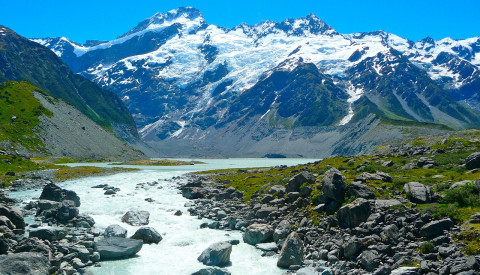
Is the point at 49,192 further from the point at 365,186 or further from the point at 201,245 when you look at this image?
the point at 365,186

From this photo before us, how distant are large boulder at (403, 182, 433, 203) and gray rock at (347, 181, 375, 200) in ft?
10.3

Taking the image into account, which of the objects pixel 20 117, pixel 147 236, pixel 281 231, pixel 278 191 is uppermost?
pixel 20 117

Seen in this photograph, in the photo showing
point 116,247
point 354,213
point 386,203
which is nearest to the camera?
point 116,247

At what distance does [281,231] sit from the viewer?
109 feet

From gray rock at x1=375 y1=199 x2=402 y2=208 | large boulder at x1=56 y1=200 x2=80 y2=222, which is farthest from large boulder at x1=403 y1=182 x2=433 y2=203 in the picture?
large boulder at x1=56 y1=200 x2=80 y2=222

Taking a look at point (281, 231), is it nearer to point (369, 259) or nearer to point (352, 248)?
point (352, 248)

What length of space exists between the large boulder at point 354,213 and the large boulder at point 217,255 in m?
10.2

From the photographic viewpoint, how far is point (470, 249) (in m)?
22.0

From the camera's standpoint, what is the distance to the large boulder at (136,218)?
4018 centimetres

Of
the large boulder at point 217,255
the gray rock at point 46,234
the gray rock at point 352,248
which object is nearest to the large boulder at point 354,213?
Result: the gray rock at point 352,248

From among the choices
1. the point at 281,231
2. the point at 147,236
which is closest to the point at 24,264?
the point at 147,236

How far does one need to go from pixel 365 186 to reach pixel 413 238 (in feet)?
30.0

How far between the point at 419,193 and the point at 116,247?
26.0 m

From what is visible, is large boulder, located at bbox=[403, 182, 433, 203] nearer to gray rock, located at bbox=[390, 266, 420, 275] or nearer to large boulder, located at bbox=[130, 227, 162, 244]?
gray rock, located at bbox=[390, 266, 420, 275]
